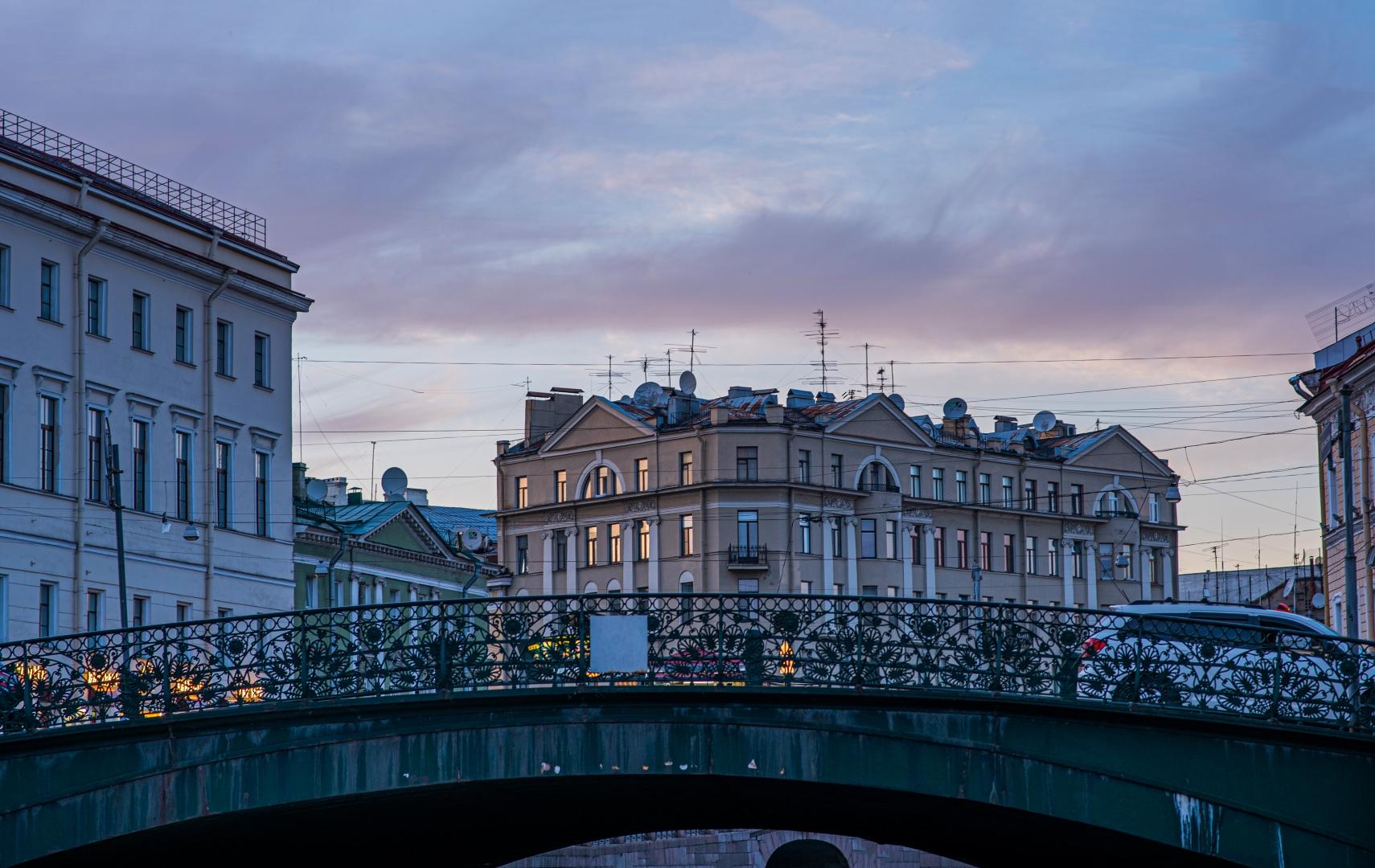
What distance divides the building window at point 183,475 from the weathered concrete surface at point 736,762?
85.8 feet

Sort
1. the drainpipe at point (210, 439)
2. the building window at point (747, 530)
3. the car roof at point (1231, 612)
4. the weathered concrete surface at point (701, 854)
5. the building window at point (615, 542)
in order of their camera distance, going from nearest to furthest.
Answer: the car roof at point (1231, 612) → the drainpipe at point (210, 439) → the weathered concrete surface at point (701, 854) → the building window at point (747, 530) → the building window at point (615, 542)

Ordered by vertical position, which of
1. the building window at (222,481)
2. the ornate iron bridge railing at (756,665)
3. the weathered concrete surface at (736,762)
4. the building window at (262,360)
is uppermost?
the building window at (262,360)

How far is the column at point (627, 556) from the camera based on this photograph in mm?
89750

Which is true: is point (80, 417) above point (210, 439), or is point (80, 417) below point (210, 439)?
above

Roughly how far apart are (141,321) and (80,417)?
11.3 feet

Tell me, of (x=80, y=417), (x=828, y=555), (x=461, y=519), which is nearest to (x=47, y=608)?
(x=80, y=417)

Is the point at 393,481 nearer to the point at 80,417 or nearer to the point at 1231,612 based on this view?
the point at 80,417

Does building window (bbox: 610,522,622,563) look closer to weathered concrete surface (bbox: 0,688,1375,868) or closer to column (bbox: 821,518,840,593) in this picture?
column (bbox: 821,518,840,593)

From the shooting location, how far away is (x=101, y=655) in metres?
23.2

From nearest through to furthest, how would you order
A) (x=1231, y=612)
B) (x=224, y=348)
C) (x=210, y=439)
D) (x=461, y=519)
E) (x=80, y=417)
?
(x=1231, y=612)
(x=80, y=417)
(x=210, y=439)
(x=224, y=348)
(x=461, y=519)

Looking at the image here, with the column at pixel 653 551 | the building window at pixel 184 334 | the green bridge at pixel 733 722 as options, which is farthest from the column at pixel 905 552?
the green bridge at pixel 733 722

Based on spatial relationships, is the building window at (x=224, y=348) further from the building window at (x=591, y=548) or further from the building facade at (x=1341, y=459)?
the building window at (x=591, y=548)

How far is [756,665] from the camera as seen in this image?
22.9 m

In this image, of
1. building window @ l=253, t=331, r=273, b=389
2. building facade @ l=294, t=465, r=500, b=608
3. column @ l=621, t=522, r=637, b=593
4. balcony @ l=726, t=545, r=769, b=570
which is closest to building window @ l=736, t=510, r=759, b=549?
balcony @ l=726, t=545, r=769, b=570
